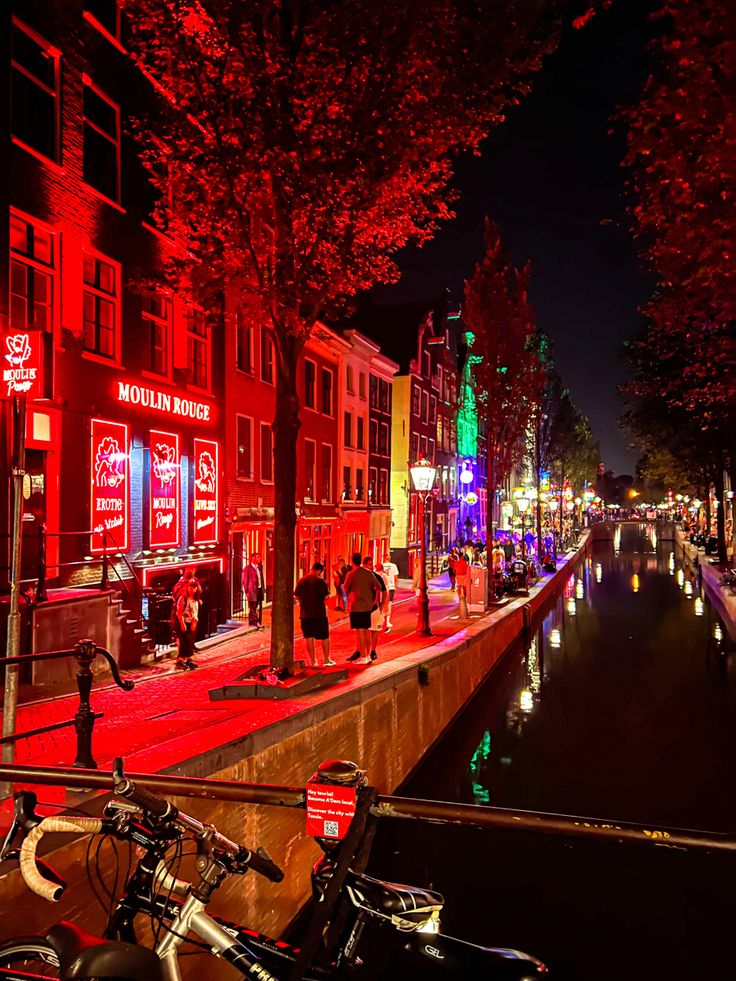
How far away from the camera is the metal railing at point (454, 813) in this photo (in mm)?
2693

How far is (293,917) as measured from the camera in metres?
7.68

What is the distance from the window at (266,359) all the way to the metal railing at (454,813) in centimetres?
2087

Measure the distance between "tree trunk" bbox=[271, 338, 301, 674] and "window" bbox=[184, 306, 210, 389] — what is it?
7.96m

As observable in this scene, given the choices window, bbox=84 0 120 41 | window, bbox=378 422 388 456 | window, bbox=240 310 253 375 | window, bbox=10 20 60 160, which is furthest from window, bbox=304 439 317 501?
window, bbox=10 20 60 160

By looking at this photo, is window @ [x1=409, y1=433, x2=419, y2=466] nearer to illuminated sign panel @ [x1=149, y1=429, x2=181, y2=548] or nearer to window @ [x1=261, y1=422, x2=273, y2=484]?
window @ [x1=261, y1=422, x2=273, y2=484]

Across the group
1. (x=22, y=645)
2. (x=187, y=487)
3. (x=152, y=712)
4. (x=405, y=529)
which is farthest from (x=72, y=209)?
(x=405, y=529)

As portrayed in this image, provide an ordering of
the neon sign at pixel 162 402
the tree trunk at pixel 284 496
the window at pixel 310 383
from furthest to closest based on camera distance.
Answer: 1. the window at pixel 310 383
2. the neon sign at pixel 162 402
3. the tree trunk at pixel 284 496

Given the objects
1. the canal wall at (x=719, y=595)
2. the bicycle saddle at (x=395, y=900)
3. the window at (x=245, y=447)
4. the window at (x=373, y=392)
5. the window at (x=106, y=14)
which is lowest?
the canal wall at (x=719, y=595)

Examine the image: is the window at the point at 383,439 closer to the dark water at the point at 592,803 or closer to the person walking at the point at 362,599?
the dark water at the point at 592,803

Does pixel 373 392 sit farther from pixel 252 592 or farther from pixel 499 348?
pixel 252 592

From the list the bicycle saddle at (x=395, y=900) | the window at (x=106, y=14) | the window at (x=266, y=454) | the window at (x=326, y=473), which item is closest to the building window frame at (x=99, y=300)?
the window at (x=106, y=14)

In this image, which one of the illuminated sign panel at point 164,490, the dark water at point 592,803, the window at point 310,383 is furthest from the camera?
the window at point 310,383

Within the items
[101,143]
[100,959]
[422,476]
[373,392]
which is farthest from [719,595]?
[100,959]

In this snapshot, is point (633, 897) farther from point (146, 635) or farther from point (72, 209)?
point (72, 209)
